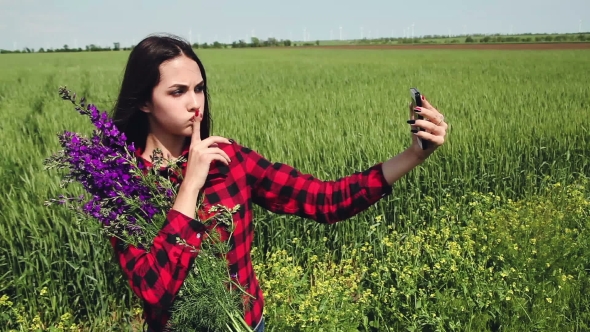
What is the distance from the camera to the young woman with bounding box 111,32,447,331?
4.05 feet

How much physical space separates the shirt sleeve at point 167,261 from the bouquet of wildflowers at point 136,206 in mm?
38

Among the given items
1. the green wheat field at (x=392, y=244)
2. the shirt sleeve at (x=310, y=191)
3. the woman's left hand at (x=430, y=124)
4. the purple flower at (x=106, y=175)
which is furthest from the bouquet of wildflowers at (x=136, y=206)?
the green wheat field at (x=392, y=244)

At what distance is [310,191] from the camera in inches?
66.8

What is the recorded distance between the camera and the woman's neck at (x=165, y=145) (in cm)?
156

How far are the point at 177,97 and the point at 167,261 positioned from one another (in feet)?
1.64

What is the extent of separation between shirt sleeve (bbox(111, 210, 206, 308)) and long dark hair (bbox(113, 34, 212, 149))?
461 millimetres

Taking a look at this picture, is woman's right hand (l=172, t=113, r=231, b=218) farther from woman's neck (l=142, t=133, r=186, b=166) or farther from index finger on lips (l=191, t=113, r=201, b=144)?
woman's neck (l=142, t=133, r=186, b=166)

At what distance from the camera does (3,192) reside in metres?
3.81

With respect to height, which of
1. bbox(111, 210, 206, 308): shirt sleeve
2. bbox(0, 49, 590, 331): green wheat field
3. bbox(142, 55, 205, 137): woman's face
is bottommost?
bbox(0, 49, 590, 331): green wheat field

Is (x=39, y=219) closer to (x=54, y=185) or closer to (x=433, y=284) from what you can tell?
(x=54, y=185)

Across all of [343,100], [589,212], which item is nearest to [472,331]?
[589,212]

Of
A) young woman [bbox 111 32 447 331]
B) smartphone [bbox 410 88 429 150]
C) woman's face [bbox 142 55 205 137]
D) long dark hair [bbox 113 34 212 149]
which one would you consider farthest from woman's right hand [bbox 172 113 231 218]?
smartphone [bbox 410 88 429 150]

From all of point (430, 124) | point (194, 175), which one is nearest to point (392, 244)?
point (430, 124)

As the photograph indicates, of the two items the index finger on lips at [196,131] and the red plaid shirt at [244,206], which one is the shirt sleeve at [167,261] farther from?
the index finger on lips at [196,131]
